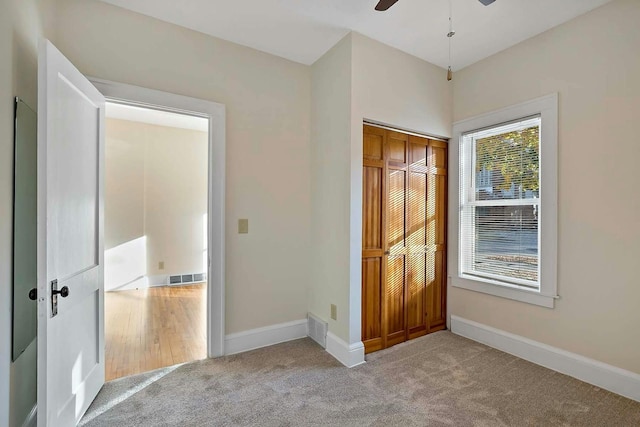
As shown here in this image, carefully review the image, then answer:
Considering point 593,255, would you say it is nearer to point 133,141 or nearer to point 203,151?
point 203,151

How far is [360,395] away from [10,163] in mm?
2394

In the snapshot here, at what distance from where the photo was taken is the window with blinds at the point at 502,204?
8.56ft

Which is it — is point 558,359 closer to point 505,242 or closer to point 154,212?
point 505,242

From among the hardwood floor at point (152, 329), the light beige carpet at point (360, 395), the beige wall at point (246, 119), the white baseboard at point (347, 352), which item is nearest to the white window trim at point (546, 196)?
the light beige carpet at point (360, 395)

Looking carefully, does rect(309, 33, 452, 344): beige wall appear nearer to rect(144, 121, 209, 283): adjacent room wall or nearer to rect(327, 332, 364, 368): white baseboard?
rect(327, 332, 364, 368): white baseboard

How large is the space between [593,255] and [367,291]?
1.69 m

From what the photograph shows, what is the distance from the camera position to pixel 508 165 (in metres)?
2.77

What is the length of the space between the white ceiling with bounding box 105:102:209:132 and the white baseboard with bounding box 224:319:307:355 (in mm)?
3097

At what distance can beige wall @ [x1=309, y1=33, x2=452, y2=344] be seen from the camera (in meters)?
2.51

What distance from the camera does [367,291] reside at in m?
2.65

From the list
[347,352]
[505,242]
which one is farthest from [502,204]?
[347,352]

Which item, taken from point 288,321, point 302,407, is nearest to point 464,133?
point 288,321

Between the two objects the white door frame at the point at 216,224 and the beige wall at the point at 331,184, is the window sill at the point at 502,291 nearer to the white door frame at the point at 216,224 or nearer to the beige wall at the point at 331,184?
the beige wall at the point at 331,184

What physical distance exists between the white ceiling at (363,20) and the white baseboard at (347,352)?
2.59 meters
